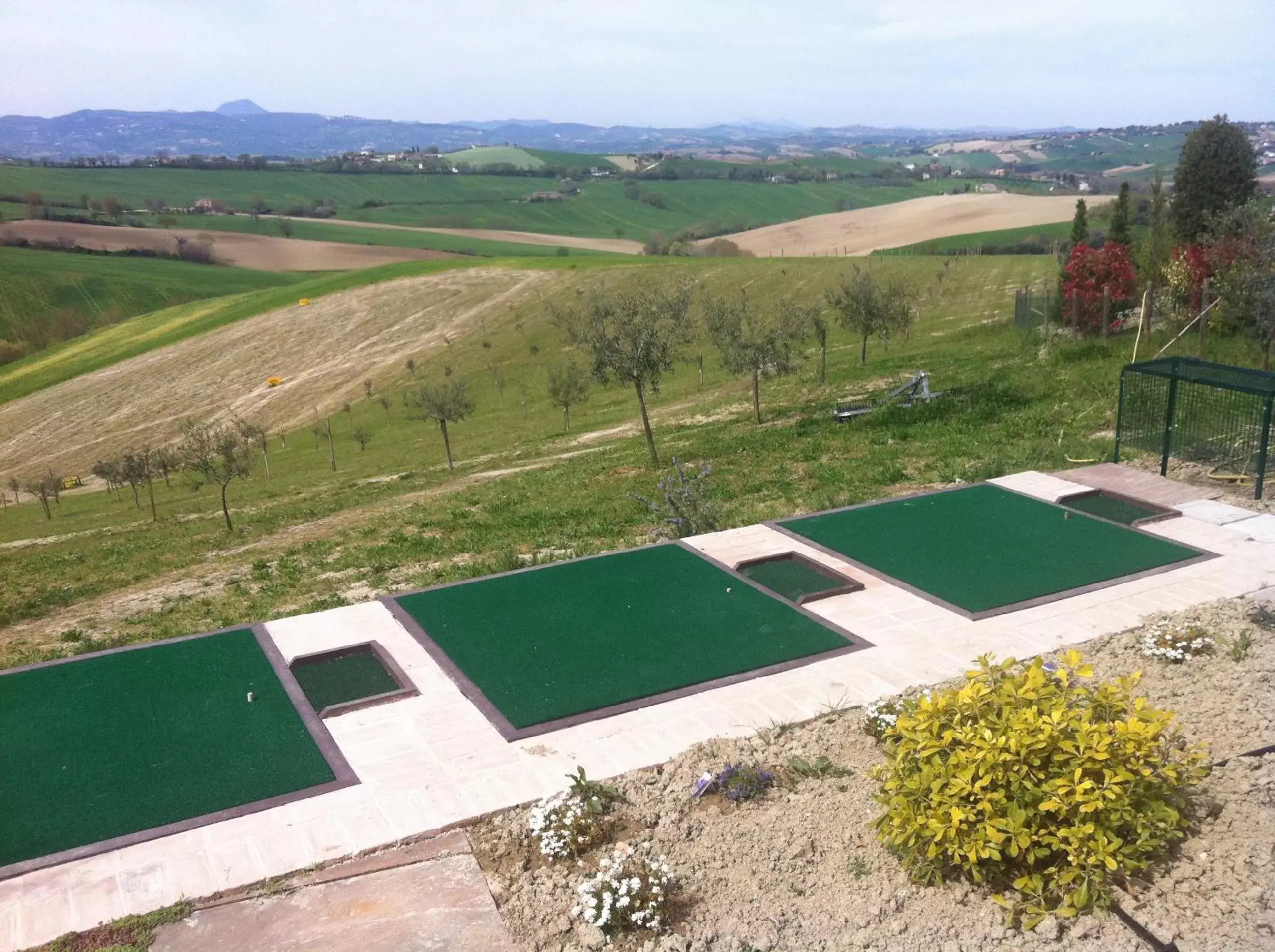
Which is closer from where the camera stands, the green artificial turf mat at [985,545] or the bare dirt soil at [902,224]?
the green artificial turf mat at [985,545]

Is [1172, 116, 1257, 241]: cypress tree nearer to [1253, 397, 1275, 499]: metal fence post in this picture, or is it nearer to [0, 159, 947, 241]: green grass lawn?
[1253, 397, 1275, 499]: metal fence post

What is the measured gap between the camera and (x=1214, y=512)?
40.5ft

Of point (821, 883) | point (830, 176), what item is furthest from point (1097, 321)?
point (830, 176)

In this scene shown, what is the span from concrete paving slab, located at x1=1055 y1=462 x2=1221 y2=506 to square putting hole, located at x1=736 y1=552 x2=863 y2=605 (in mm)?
4888

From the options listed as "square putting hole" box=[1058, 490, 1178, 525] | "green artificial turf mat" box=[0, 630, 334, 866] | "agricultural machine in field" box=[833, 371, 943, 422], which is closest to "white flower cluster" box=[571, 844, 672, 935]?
"green artificial turf mat" box=[0, 630, 334, 866]

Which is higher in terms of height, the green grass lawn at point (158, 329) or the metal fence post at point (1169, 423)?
the metal fence post at point (1169, 423)

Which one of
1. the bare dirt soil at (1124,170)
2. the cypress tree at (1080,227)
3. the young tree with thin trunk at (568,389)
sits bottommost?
the young tree with thin trunk at (568,389)

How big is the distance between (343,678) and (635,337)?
11.8 m

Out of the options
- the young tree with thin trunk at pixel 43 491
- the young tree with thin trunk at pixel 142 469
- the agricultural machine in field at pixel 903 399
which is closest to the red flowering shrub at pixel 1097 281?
the agricultural machine in field at pixel 903 399

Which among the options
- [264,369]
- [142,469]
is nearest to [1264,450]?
[142,469]

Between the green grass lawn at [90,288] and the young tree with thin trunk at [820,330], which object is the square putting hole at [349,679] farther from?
the green grass lawn at [90,288]

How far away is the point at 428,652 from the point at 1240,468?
37.5 feet

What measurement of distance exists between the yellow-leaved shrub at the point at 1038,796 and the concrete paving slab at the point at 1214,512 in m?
7.77

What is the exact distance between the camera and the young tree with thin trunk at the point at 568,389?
33.9 m
